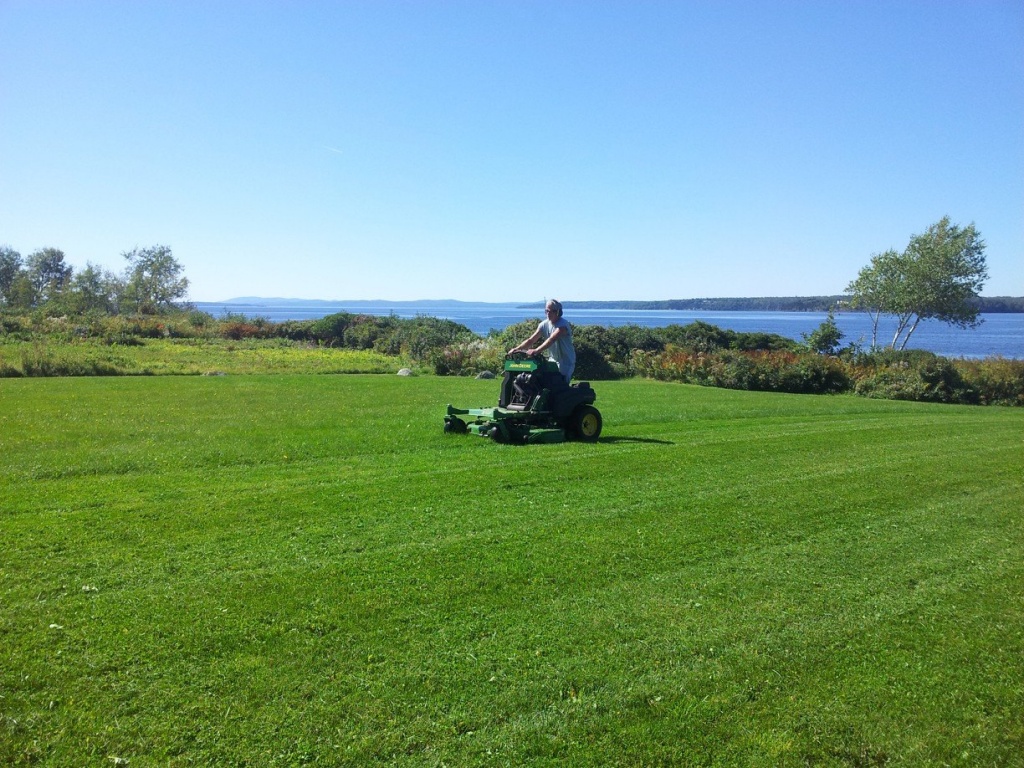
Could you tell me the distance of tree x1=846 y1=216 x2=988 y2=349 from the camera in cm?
3838

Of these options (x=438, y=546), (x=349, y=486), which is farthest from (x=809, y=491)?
(x=349, y=486)

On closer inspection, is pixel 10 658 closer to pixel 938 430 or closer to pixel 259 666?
pixel 259 666

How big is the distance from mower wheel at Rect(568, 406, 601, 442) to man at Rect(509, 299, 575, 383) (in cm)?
55

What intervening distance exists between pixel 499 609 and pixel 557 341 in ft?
22.9

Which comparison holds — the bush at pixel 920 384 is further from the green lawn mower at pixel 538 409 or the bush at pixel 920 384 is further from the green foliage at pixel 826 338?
the green lawn mower at pixel 538 409

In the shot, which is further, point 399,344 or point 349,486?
point 399,344

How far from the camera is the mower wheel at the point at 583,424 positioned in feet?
38.1

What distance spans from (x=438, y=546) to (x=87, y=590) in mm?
2529

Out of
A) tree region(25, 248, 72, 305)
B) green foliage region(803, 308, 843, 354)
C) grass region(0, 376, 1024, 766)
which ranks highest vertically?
tree region(25, 248, 72, 305)

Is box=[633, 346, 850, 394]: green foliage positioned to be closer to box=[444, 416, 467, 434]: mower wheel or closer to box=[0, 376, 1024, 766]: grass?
box=[0, 376, 1024, 766]: grass

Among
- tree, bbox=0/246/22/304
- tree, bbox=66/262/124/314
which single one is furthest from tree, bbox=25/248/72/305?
tree, bbox=66/262/124/314

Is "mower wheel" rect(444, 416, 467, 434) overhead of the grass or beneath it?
overhead

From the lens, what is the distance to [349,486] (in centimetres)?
809

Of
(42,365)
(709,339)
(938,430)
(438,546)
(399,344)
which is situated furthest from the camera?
(399,344)
